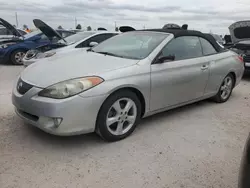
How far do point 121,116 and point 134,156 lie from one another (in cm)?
55

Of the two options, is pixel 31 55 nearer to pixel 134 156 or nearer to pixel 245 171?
pixel 134 156

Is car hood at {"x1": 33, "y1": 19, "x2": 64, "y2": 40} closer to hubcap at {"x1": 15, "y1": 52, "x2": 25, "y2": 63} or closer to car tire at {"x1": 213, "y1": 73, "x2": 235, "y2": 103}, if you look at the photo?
hubcap at {"x1": 15, "y1": 52, "x2": 25, "y2": 63}

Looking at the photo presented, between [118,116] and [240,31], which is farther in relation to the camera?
[240,31]

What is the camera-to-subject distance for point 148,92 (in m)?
3.51

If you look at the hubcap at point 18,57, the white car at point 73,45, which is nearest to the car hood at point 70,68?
the white car at point 73,45

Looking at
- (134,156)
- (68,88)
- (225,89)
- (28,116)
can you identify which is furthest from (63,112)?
(225,89)

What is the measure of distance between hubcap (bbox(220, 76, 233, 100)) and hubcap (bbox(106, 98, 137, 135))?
2341 mm

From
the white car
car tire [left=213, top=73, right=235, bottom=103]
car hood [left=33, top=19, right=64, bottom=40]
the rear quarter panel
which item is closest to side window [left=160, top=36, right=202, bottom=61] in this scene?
the rear quarter panel

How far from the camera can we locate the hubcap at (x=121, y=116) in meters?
3.24

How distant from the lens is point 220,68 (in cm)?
469

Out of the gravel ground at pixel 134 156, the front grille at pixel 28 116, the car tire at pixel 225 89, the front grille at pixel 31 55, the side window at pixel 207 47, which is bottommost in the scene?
the gravel ground at pixel 134 156

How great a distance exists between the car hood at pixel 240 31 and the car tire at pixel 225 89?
152 inches

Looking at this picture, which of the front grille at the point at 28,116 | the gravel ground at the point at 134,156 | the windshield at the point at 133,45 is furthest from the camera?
the windshield at the point at 133,45

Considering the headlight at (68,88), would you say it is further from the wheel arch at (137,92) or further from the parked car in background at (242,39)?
the parked car in background at (242,39)
